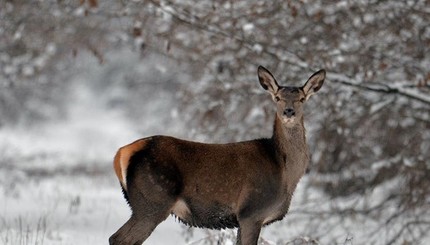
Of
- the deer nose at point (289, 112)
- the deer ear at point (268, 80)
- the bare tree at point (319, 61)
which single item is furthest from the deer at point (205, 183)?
the bare tree at point (319, 61)

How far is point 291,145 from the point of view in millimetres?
7500

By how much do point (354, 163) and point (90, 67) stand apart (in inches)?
1654

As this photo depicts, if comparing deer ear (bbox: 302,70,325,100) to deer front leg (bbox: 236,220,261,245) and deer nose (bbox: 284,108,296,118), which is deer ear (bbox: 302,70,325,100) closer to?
deer nose (bbox: 284,108,296,118)

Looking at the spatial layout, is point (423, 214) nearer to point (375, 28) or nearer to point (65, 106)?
point (375, 28)

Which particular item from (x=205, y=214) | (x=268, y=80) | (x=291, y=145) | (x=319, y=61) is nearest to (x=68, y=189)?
(x=319, y=61)

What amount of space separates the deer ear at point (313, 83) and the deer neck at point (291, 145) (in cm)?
29

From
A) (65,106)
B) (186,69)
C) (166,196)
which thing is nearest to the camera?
(166,196)

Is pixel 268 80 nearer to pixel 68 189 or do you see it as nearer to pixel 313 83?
pixel 313 83

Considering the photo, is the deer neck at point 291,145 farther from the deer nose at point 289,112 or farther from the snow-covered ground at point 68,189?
the snow-covered ground at point 68,189

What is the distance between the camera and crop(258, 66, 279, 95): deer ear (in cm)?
766

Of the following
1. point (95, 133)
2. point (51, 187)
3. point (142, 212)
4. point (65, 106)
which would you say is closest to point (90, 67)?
point (65, 106)

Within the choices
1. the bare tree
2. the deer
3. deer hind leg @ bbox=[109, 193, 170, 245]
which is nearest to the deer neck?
the deer

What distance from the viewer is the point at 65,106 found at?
52.7m

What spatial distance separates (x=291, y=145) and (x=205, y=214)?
0.98m
